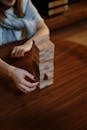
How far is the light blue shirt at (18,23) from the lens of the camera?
68.0 inches

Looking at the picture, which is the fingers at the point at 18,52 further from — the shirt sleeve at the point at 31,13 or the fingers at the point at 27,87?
the shirt sleeve at the point at 31,13

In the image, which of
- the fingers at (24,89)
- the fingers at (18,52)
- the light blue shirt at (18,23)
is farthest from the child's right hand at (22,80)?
the light blue shirt at (18,23)

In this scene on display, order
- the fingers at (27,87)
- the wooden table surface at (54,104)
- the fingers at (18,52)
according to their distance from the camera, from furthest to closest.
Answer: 1. the fingers at (18,52)
2. the fingers at (27,87)
3. the wooden table surface at (54,104)

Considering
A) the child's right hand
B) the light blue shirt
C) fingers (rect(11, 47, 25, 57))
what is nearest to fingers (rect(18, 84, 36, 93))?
the child's right hand

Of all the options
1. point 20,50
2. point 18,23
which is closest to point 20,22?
point 18,23

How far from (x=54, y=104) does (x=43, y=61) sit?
161 mm

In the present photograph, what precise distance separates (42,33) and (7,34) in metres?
0.31

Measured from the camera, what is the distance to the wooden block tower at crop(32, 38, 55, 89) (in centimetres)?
106

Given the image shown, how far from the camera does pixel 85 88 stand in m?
1.16

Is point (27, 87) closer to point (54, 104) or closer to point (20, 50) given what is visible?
point (54, 104)

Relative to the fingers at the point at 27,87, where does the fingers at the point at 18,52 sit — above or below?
below

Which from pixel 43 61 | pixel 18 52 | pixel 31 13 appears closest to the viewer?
pixel 43 61

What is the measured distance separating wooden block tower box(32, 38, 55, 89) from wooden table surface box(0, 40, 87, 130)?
4 centimetres

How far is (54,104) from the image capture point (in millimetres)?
1087
